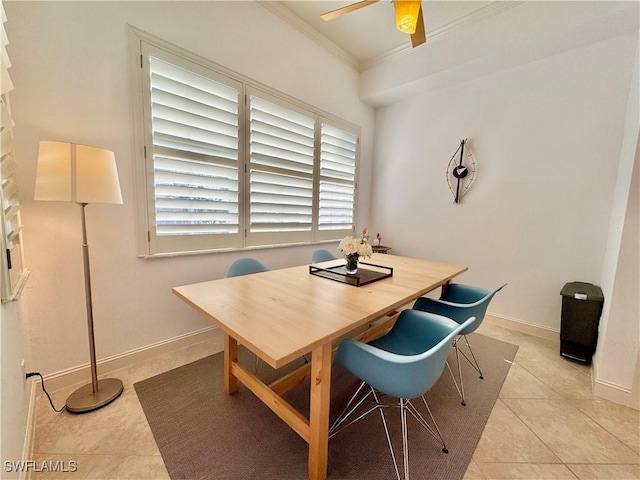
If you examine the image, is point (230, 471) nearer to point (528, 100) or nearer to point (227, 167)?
point (227, 167)

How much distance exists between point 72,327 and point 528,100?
180 inches

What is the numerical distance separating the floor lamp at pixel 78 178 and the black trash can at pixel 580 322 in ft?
11.8

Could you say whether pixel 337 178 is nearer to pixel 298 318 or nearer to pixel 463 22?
pixel 463 22

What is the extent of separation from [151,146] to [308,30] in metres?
2.24

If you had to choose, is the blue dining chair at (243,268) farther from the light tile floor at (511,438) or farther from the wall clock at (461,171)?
the wall clock at (461,171)

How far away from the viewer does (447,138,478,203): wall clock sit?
3.15 m

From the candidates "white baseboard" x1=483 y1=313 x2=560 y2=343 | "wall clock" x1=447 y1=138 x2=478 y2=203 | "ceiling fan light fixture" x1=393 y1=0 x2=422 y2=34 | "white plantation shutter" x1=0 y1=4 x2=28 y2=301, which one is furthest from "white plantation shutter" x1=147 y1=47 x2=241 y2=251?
"white baseboard" x1=483 y1=313 x2=560 y2=343

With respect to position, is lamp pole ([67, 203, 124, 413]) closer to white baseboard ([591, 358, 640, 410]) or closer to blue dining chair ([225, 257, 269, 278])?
blue dining chair ([225, 257, 269, 278])

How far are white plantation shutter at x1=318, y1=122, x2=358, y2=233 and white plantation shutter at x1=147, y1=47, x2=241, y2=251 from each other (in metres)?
1.26

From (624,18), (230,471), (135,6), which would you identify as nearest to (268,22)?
(135,6)

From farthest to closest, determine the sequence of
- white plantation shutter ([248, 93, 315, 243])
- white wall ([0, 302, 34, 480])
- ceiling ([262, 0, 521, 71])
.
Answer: white plantation shutter ([248, 93, 315, 243])
ceiling ([262, 0, 521, 71])
white wall ([0, 302, 34, 480])

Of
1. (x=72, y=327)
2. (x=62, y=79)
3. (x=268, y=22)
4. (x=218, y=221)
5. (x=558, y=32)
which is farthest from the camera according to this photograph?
(x=268, y=22)

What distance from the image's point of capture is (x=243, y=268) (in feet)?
7.00

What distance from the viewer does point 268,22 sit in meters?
2.61
